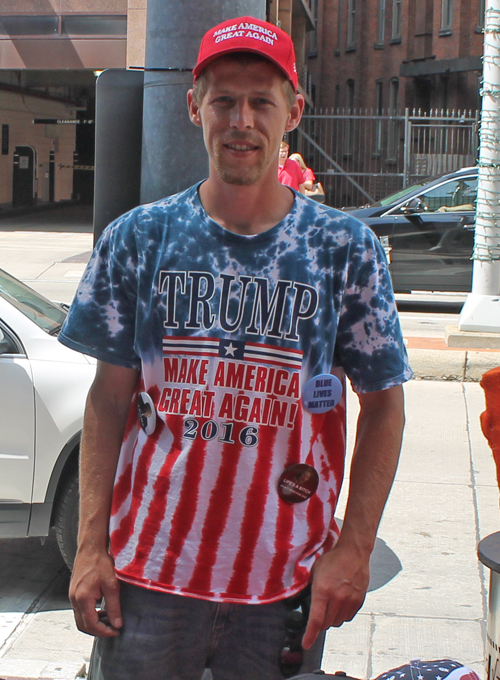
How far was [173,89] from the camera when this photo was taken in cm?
313

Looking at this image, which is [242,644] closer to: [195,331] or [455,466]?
[195,331]

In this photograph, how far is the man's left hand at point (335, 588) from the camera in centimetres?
180

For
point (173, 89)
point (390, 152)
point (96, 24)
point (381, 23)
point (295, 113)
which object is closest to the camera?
point (295, 113)

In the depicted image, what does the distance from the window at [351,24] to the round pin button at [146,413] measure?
124 feet

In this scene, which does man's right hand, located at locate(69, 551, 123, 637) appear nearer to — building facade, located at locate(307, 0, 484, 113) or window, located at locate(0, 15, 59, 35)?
window, located at locate(0, 15, 59, 35)

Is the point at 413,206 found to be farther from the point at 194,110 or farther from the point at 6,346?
the point at 194,110

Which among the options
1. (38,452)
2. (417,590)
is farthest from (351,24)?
(38,452)

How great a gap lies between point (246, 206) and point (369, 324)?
349 millimetres

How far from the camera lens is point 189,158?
3188 mm

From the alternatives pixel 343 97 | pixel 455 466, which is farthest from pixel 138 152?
pixel 343 97

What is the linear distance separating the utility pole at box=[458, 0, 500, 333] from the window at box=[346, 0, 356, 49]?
3044cm

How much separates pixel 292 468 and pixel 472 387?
22.1 ft

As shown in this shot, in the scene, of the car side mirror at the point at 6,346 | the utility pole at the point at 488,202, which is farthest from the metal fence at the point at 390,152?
the car side mirror at the point at 6,346

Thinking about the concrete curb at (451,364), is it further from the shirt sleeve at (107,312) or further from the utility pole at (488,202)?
the shirt sleeve at (107,312)
